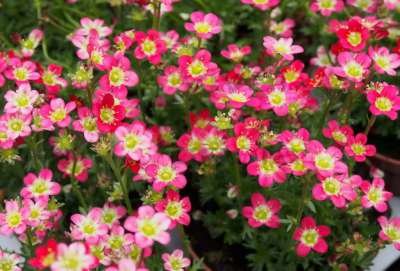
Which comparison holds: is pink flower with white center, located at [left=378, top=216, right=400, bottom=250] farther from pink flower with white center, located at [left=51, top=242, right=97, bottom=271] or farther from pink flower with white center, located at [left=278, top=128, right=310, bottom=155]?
pink flower with white center, located at [left=51, top=242, right=97, bottom=271]

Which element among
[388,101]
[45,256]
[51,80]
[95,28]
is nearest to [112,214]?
[51,80]

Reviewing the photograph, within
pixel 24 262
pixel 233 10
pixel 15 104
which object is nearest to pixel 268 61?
pixel 233 10

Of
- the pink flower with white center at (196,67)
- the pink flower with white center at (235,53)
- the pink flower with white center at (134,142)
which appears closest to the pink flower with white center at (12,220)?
the pink flower with white center at (134,142)

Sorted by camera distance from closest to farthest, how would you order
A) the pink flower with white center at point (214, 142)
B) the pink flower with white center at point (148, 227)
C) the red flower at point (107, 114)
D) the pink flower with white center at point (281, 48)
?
the pink flower with white center at point (148, 227), the red flower at point (107, 114), the pink flower with white center at point (214, 142), the pink flower with white center at point (281, 48)

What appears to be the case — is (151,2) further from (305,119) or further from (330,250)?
(330,250)

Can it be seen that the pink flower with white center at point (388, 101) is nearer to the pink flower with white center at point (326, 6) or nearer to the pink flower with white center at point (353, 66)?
the pink flower with white center at point (353, 66)

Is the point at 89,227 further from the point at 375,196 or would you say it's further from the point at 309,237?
the point at 375,196

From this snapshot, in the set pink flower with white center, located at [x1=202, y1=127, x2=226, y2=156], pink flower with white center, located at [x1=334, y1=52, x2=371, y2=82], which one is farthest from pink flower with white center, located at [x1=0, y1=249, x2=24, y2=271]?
pink flower with white center, located at [x1=334, y1=52, x2=371, y2=82]
